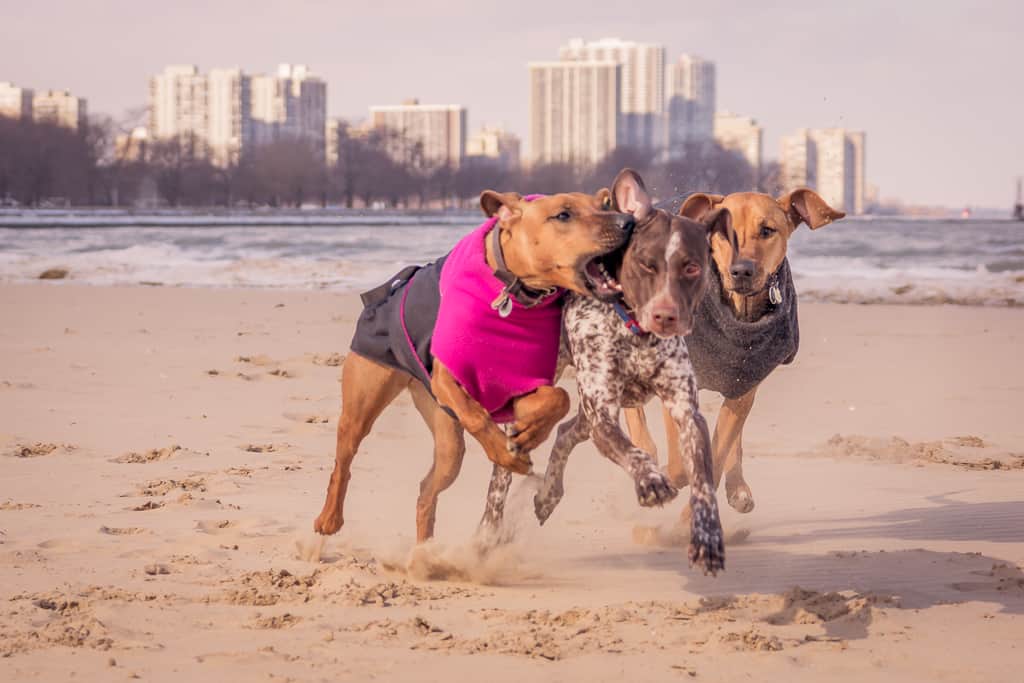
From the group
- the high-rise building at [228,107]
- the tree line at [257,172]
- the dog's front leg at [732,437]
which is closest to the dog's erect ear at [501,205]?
the dog's front leg at [732,437]

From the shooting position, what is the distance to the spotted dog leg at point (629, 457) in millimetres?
4770

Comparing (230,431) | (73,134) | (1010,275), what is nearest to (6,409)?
(230,431)

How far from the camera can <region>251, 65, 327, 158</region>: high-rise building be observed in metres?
176

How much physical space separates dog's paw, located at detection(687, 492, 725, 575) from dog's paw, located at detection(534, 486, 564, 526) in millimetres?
1018

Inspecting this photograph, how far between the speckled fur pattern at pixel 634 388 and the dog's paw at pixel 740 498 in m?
1.42

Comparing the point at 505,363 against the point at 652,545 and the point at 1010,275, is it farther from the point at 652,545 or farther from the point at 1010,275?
the point at 1010,275

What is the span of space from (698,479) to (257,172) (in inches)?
4272

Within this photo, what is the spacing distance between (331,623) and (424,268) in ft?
5.87

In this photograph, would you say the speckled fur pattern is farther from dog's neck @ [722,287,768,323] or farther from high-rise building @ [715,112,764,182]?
high-rise building @ [715,112,764,182]

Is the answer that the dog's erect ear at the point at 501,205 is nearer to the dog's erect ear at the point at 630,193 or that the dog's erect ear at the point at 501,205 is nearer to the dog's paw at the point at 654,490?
the dog's erect ear at the point at 630,193

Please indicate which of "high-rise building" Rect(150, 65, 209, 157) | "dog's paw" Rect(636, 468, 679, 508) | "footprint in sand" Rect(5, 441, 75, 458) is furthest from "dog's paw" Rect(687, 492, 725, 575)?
"high-rise building" Rect(150, 65, 209, 157)

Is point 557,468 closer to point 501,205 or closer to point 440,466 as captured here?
point 440,466

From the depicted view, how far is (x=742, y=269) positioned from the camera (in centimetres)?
582

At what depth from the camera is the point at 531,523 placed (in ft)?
20.1
